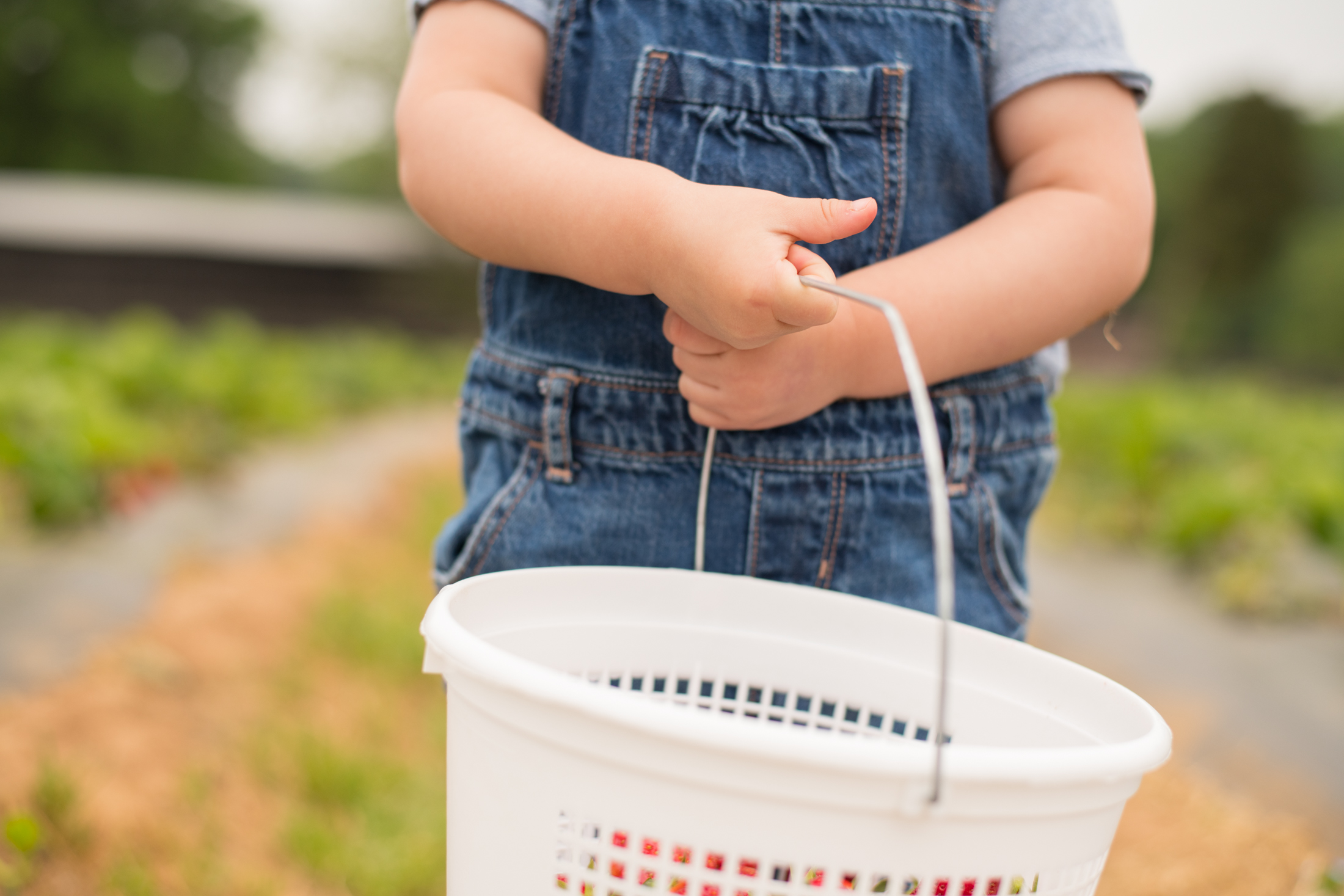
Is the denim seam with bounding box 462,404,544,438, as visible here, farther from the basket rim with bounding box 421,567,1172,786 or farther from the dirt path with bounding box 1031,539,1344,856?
the dirt path with bounding box 1031,539,1344,856

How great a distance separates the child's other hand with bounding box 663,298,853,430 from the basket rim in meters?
0.29

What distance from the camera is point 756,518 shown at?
0.81 meters

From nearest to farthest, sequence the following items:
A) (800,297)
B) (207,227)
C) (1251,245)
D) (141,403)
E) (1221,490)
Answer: (800,297), (1221,490), (141,403), (207,227), (1251,245)

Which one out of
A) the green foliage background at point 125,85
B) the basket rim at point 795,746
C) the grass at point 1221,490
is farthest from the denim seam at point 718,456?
the green foliage background at point 125,85

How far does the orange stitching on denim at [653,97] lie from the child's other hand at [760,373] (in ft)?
0.59

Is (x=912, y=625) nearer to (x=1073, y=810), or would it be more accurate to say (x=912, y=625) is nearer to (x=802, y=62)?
(x=1073, y=810)

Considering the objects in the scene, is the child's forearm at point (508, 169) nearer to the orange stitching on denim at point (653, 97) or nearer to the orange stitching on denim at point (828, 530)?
the orange stitching on denim at point (653, 97)

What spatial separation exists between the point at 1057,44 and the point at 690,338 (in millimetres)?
448

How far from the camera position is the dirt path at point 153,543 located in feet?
7.01

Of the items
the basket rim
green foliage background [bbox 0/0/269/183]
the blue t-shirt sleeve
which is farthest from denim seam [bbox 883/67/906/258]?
green foliage background [bbox 0/0/269/183]

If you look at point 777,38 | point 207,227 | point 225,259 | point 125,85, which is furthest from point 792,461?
point 125,85

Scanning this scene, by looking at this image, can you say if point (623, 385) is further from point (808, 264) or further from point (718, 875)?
point (718, 875)

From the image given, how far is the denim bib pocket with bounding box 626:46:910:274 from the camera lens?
2.67 ft

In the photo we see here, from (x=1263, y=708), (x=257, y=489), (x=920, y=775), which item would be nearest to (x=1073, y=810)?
(x=920, y=775)
